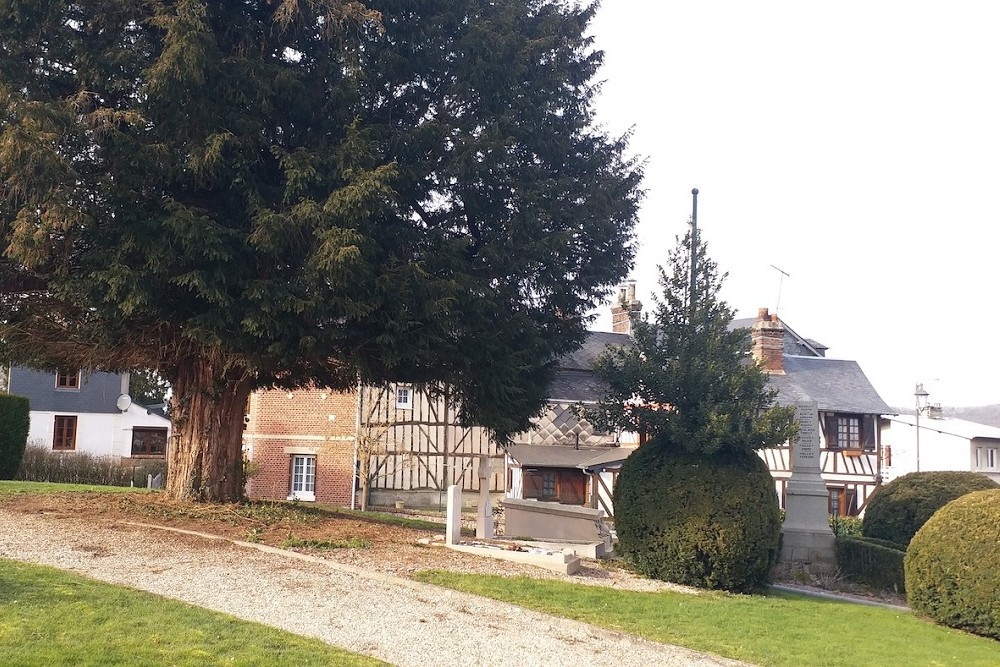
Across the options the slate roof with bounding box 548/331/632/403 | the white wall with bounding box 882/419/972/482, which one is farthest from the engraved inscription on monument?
the white wall with bounding box 882/419/972/482

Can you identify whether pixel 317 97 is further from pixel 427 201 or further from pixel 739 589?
pixel 739 589

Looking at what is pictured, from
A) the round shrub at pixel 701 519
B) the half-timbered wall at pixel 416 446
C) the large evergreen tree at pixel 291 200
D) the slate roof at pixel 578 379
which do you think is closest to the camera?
the large evergreen tree at pixel 291 200

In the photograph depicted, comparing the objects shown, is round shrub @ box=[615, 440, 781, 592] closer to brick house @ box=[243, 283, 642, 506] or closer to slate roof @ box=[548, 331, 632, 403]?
brick house @ box=[243, 283, 642, 506]

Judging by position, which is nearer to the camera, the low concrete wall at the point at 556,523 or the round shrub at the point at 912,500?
the low concrete wall at the point at 556,523

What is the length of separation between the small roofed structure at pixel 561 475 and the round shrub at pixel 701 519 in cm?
1409

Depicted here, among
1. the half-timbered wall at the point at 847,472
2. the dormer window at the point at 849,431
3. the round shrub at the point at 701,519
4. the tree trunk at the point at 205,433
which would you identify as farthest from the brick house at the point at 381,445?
the round shrub at the point at 701,519

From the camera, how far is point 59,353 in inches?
537

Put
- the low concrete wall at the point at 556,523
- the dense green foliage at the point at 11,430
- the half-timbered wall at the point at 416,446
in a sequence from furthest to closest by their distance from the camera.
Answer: the half-timbered wall at the point at 416,446
the dense green foliage at the point at 11,430
the low concrete wall at the point at 556,523

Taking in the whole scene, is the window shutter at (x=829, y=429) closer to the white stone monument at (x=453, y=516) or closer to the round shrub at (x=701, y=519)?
the round shrub at (x=701, y=519)

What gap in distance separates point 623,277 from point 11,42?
9.42m

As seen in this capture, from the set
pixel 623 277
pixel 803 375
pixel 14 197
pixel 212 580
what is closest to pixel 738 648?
pixel 212 580

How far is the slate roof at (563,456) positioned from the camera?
26734 mm

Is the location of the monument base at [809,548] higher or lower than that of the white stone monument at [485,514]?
lower

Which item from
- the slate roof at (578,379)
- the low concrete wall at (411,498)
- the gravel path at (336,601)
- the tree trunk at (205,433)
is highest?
the slate roof at (578,379)
